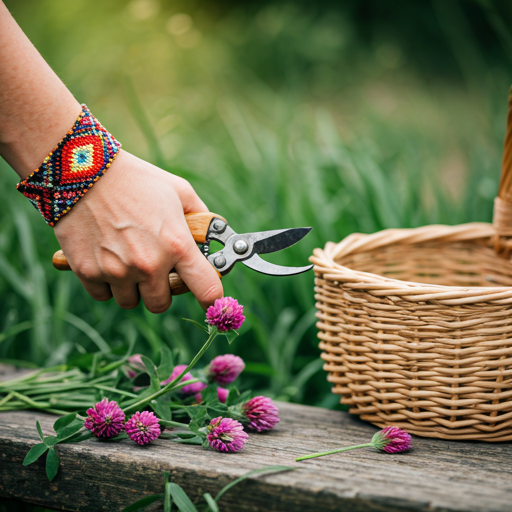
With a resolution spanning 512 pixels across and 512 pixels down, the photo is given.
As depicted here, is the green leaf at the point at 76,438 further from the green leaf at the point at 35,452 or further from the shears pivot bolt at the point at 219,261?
the shears pivot bolt at the point at 219,261

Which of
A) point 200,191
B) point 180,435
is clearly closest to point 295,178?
point 200,191

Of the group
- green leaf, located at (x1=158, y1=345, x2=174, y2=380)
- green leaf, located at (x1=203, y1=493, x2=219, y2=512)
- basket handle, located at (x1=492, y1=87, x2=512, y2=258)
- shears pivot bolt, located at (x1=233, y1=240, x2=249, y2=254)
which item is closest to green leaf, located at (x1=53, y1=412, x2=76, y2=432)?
green leaf, located at (x1=158, y1=345, x2=174, y2=380)

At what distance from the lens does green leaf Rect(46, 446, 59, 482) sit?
0.66m

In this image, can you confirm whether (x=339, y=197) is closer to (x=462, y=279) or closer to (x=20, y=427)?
(x=462, y=279)

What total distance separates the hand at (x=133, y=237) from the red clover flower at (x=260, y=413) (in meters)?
A: 0.18

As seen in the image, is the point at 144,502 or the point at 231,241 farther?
the point at 231,241

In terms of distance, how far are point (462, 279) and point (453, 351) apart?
46 cm

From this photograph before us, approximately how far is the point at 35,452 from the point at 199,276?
344 millimetres

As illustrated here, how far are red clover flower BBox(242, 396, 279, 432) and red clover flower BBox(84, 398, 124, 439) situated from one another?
0.66 feet

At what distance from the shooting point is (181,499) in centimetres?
57

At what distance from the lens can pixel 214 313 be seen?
2.12 feet

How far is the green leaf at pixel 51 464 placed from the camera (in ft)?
2.16

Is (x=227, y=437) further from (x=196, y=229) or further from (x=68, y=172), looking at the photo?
(x=68, y=172)

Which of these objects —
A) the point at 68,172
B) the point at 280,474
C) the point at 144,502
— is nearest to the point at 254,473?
the point at 280,474
